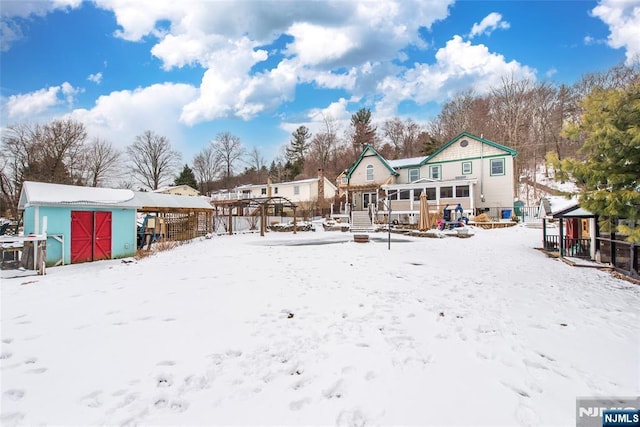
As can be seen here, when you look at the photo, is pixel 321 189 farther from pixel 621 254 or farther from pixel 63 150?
pixel 621 254

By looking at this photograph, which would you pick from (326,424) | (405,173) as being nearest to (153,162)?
(405,173)

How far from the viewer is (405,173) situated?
2788cm

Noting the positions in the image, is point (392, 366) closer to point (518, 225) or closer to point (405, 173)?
point (518, 225)

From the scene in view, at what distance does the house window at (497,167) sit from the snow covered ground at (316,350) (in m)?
18.3

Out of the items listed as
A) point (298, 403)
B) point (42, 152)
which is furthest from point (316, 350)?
point (42, 152)

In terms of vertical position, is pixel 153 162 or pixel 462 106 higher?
pixel 462 106

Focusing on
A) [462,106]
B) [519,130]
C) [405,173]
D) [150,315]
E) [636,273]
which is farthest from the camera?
[462,106]

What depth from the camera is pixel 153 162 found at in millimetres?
47656

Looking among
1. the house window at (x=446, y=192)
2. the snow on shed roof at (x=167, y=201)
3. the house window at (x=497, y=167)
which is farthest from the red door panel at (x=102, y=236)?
the house window at (x=497, y=167)

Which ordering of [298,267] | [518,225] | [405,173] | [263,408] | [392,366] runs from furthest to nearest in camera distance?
[405,173], [518,225], [298,267], [392,366], [263,408]

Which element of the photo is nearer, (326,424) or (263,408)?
(326,424)


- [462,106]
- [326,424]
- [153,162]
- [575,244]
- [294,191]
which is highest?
[462,106]

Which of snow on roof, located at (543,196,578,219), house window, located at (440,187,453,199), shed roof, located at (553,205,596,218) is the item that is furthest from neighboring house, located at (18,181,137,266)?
house window, located at (440,187,453,199)

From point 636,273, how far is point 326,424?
1008 centimetres
